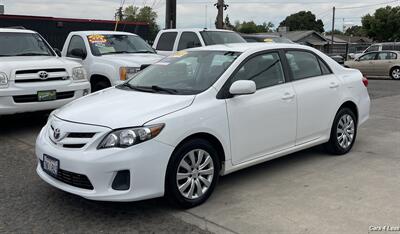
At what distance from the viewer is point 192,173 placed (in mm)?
4441

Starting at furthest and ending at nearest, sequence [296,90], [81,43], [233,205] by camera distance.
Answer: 1. [81,43]
2. [296,90]
3. [233,205]

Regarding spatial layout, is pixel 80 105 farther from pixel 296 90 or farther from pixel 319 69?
pixel 319 69

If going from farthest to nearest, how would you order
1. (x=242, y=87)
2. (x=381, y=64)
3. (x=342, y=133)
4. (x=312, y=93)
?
(x=381, y=64), (x=342, y=133), (x=312, y=93), (x=242, y=87)

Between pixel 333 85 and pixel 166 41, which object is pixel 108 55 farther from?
pixel 333 85

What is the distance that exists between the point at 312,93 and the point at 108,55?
17.4 ft

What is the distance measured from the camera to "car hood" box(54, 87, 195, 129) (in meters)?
4.22

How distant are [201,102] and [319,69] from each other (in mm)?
2218

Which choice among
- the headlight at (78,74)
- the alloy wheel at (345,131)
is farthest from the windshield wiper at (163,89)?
the headlight at (78,74)

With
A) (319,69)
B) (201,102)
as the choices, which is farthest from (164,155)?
(319,69)

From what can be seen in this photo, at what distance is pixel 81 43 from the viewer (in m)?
10.4

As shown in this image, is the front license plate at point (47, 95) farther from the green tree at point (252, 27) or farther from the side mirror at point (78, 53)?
the green tree at point (252, 27)

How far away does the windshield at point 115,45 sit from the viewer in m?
10.0

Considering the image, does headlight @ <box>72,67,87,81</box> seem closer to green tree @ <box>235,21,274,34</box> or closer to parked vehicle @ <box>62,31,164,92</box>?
parked vehicle @ <box>62,31,164,92</box>

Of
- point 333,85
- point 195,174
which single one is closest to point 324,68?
point 333,85
